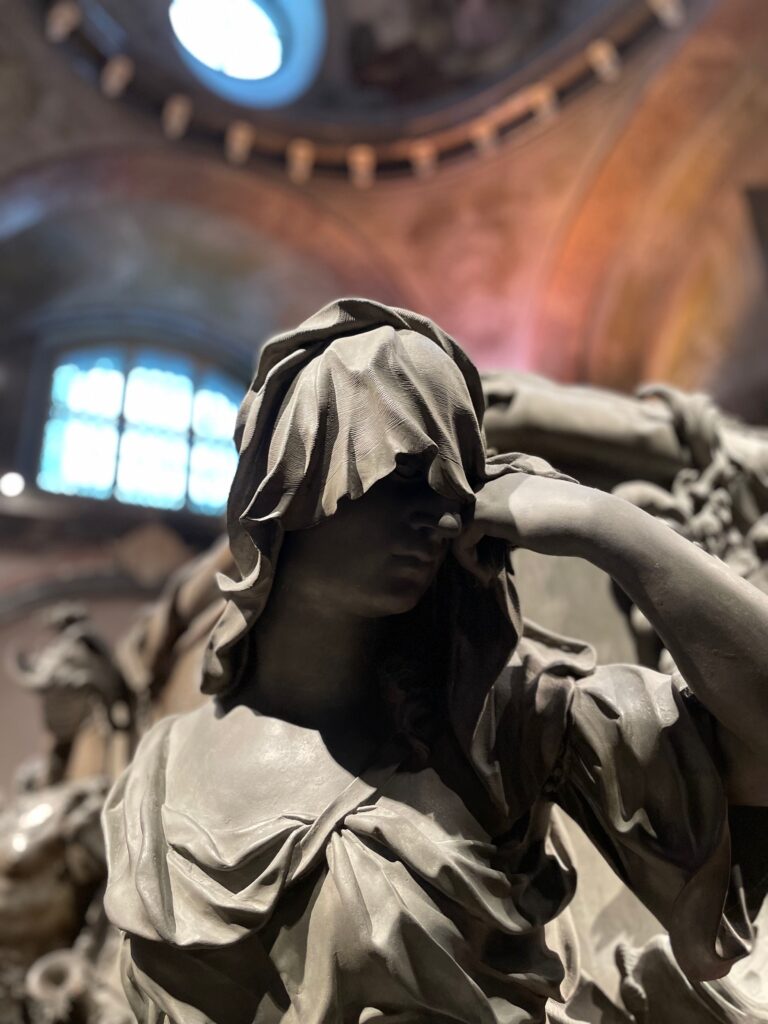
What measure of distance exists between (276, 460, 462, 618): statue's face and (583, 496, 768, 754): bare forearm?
0.59 feet

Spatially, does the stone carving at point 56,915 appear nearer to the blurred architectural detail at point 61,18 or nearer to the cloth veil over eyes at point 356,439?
the cloth veil over eyes at point 356,439

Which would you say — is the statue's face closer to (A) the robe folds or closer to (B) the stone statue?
(B) the stone statue

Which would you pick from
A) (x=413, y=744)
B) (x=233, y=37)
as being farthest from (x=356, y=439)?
(x=233, y=37)

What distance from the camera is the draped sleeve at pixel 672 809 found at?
1.03 metres

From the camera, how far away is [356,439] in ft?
3.54

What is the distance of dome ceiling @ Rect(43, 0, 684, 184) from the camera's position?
7.64 m

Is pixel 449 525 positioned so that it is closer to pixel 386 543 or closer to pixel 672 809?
pixel 386 543

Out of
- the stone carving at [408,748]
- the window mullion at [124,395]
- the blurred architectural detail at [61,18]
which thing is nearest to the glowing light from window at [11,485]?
the window mullion at [124,395]

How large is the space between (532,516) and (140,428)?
8.81 meters

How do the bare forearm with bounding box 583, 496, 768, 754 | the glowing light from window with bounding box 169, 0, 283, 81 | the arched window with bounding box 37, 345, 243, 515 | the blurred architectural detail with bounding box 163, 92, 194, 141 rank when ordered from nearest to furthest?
1. the bare forearm with bounding box 583, 496, 768, 754
2. the blurred architectural detail with bounding box 163, 92, 194, 141
3. the glowing light from window with bounding box 169, 0, 283, 81
4. the arched window with bounding box 37, 345, 243, 515

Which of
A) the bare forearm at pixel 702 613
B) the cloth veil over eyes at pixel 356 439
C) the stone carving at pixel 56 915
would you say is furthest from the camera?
the stone carving at pixel 56 915

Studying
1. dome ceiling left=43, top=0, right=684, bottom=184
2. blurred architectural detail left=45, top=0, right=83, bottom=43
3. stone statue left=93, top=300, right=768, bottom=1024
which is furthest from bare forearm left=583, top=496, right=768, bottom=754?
blurred architectural detail left=45, top=0, right=83, bottom=43

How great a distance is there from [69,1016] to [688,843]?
69.9 inches

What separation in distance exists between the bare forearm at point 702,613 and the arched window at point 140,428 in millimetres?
8168
